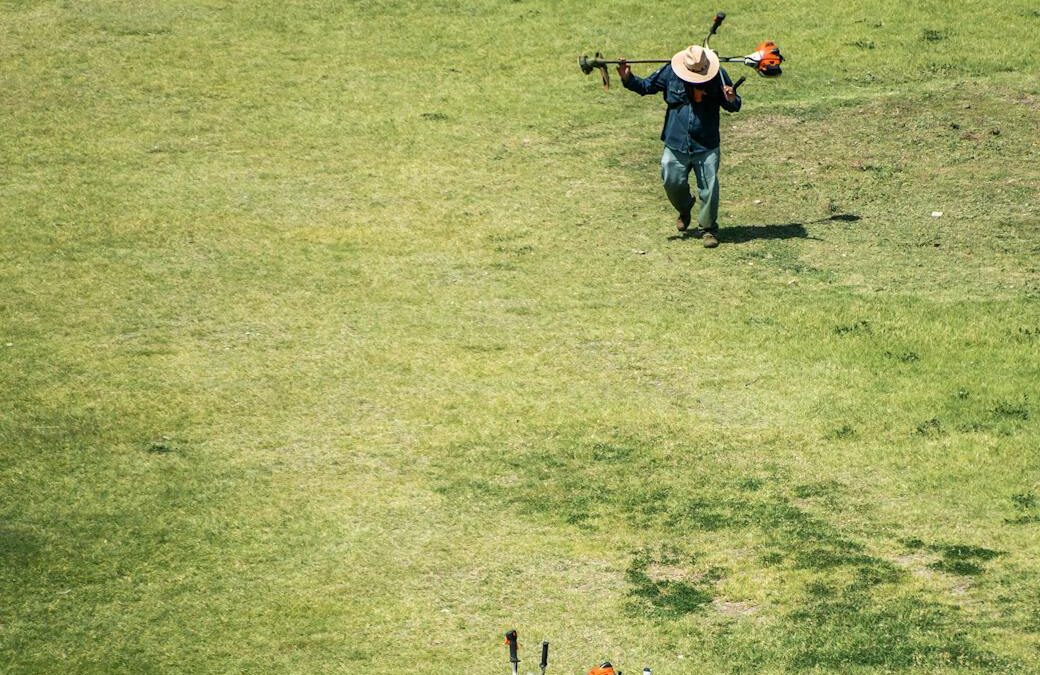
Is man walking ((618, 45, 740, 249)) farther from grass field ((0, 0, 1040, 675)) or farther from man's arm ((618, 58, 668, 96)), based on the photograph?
grass field ((0, 0, 1040, 675))

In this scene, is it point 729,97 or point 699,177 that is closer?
point 729,97

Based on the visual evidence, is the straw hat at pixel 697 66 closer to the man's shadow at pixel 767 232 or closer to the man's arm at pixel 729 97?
the man's arm at pixel 729 97

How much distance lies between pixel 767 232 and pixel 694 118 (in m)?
1.37

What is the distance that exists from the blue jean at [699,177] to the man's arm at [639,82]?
57cm

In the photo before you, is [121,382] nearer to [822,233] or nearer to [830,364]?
[830,364]

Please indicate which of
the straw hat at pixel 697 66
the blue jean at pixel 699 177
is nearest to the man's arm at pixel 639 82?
the straw hat at pixel 697 66

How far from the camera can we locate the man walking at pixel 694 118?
12.9 metres

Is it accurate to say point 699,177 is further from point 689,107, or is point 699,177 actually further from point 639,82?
point 639,82

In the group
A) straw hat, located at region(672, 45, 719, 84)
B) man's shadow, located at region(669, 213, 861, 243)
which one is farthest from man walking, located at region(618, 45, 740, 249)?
man's shadow, located at region(669, 213, 861, 243)

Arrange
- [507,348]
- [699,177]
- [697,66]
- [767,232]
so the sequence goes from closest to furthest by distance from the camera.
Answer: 1. [507,348]
2. [697,66]
3. [699,177]
4. [767,232]

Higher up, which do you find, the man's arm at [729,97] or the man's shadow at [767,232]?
the man's arm at [729,97]

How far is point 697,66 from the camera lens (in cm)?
1288

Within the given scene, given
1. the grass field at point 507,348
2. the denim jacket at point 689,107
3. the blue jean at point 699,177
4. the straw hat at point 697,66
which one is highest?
the straw hat at point 697,66

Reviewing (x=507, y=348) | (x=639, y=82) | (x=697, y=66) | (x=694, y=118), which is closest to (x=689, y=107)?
(x=694, y=118)
